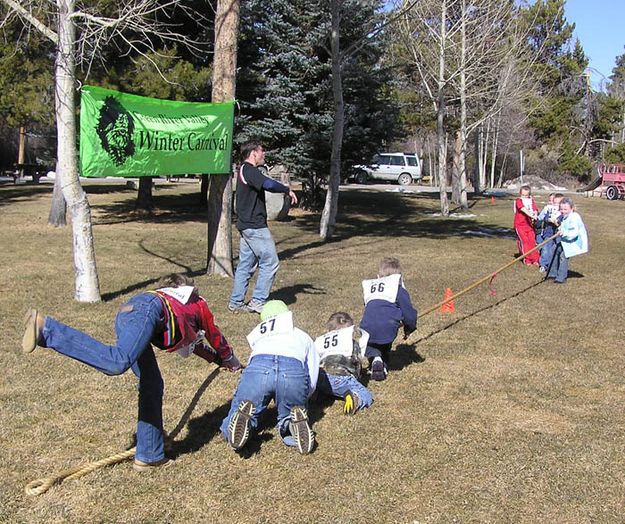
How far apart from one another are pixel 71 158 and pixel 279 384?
4769 millimetres

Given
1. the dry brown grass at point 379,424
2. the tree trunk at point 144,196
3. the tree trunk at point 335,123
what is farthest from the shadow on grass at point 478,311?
the tree trunk at point 144,196

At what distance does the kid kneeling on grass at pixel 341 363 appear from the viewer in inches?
213

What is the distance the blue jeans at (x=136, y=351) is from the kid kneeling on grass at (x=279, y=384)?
499 mm

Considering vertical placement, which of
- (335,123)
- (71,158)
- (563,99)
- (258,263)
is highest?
(563,99)

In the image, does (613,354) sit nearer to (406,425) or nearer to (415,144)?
(406,425)

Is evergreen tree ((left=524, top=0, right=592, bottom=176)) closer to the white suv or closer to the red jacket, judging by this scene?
the white suv

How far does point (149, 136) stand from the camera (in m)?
8.56

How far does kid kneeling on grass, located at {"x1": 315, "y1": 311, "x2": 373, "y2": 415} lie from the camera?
541 cm

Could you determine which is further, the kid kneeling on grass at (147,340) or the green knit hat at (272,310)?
the green knit hat at (272,310)

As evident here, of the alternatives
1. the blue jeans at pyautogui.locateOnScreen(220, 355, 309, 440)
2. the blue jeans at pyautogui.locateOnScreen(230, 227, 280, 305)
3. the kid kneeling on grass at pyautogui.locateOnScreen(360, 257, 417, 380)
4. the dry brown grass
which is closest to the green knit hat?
the blue jeans at pyautogui.locateOnScreen(220, 355, 309, 440)

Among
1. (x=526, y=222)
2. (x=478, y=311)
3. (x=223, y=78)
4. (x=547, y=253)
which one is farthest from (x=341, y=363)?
(x=526, y=222)

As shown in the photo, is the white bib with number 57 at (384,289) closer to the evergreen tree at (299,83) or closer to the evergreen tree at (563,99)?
the evergreen tree at (299,83)

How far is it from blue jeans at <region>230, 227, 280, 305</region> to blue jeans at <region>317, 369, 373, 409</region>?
280 centimetres

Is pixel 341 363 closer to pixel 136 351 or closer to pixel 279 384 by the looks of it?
pixel 279 384
